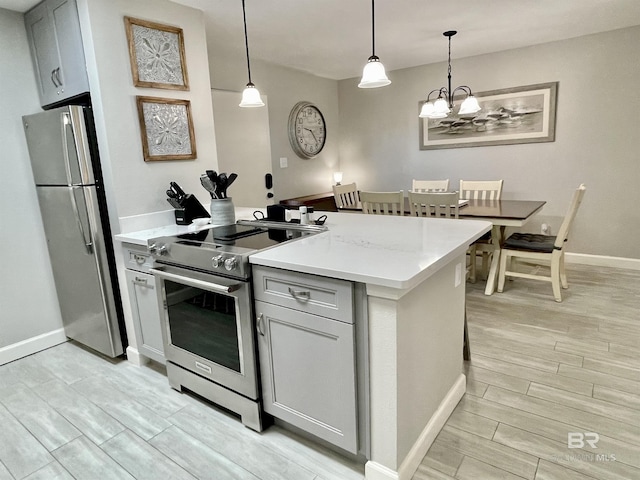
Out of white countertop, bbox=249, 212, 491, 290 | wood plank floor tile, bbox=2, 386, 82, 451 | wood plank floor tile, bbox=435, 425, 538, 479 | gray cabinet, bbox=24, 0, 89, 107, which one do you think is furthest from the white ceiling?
wood plank floor tile, bbox=435, 425, 538, 479

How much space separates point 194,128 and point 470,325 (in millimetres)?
2529

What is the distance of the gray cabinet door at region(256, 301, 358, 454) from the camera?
149 centimetres

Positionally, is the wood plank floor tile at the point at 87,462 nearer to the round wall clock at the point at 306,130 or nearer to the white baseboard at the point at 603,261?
Result: the round wall clock at the point at 306,130

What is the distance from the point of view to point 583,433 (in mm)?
1771

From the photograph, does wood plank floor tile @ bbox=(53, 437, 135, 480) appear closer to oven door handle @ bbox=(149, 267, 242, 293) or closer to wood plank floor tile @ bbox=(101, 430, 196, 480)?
wood plank floor tile @ bbox=(101, 430, 196, 480)

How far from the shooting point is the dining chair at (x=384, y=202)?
3447mm

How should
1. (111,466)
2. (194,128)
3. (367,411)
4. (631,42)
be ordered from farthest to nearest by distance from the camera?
(631,42)
(194,128)
(111,466)
(367,411)

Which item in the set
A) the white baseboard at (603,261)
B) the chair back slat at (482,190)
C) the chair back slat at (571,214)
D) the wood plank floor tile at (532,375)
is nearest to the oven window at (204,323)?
the wood plank floor tile at (532,375)

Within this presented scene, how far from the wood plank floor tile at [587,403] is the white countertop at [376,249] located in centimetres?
96

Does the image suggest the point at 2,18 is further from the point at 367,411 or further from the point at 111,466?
the point at 367,411

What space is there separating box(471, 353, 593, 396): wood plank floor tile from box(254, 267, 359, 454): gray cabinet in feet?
4.03

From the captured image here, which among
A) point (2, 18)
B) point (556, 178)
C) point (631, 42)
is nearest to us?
point (2, 18)

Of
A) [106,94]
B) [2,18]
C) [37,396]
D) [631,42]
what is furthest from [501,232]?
[2,18]

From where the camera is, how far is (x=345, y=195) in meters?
4.37
